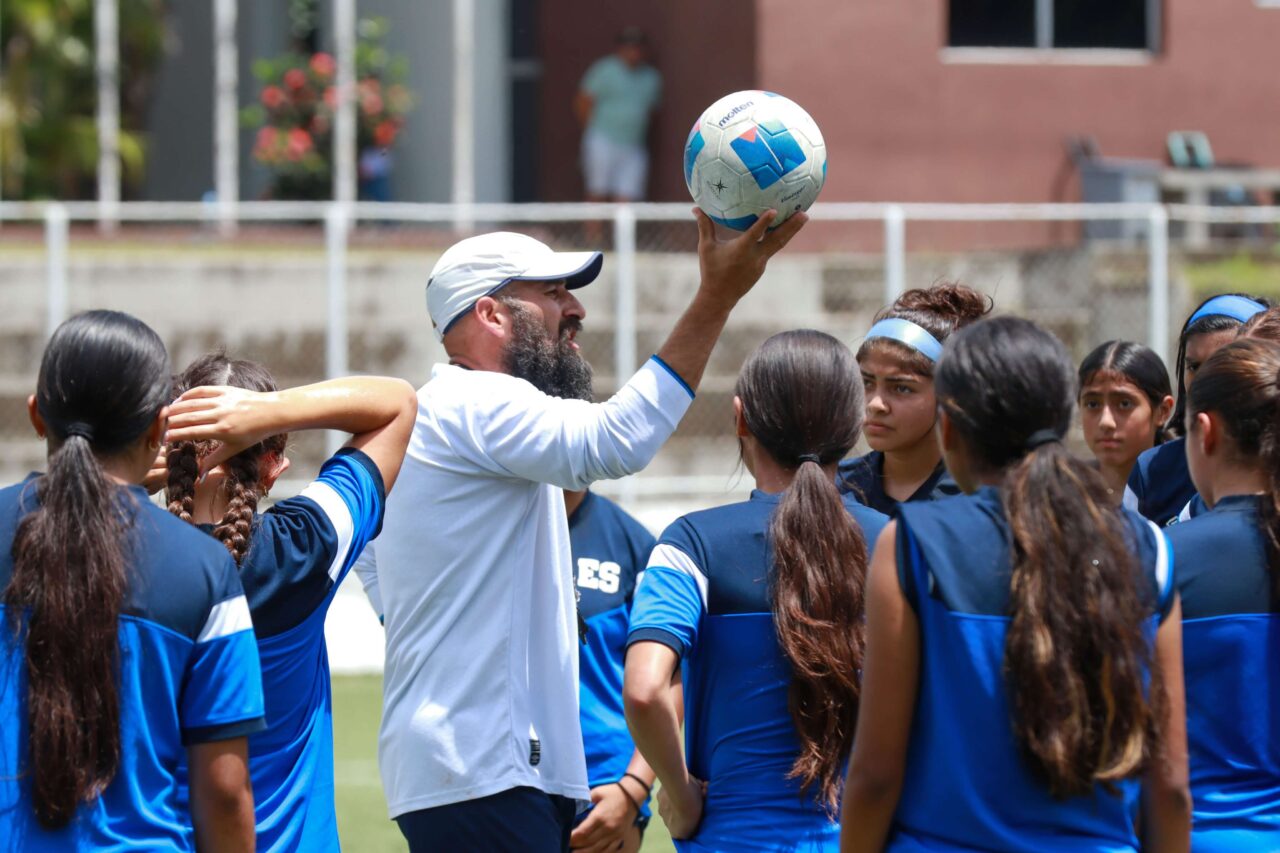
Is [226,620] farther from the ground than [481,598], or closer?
farther from the ground

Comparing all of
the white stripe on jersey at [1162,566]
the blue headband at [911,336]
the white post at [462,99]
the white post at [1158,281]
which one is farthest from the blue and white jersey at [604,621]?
the white post at [462,99]

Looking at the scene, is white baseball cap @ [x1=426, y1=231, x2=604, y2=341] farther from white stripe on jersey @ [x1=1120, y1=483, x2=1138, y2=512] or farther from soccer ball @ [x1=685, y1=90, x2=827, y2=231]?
white stripe on jersey @ [x1=1120, y1=483, x2=1138, y2=512]

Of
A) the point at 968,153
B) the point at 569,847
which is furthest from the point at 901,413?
the point at 968,153

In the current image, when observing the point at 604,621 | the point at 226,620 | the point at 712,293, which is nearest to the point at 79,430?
the point at 226,620

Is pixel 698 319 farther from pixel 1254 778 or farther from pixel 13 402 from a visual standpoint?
pixel 13 402

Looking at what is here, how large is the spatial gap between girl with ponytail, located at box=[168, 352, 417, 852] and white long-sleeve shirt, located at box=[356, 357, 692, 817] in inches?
15.7

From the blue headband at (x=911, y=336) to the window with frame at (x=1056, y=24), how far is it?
1166 centimetres

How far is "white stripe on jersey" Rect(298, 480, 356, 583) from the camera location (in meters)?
3.21

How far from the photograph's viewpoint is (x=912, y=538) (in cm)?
273

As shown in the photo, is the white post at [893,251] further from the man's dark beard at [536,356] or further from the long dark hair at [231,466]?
the long dark hair at [231,466]

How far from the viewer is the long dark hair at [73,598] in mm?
2658

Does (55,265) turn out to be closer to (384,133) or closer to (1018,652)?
(384,133)

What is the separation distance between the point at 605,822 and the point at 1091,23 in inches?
522

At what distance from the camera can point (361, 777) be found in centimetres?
764
